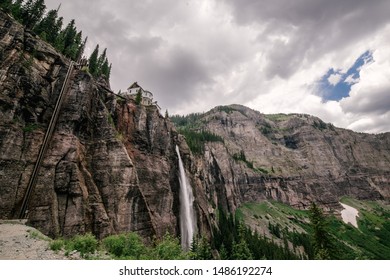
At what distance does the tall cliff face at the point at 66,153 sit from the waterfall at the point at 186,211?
12.4 metres

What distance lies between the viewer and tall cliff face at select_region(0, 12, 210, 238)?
27.5m

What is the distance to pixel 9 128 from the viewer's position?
1093 inches

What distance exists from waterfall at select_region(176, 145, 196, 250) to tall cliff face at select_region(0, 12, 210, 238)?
12414 mm

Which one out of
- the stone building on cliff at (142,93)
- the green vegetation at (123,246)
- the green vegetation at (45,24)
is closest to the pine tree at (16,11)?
the green vegetation at (45,24)

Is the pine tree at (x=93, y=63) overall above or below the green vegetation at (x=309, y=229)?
above

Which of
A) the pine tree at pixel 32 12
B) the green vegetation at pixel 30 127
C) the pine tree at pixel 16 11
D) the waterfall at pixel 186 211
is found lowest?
the waterfall at pixel 186 211

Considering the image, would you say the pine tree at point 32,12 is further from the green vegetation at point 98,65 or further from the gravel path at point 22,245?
the gravel path at point 22,245

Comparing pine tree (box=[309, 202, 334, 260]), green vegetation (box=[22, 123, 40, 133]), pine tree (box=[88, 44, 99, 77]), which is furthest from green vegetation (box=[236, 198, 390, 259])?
green vegetation (box=[22, 123, 40, 133])

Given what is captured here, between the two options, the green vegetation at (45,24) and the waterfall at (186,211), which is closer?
the green vegetation at (45,24)

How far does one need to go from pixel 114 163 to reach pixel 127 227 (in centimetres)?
1098

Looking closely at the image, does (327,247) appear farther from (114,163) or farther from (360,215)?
(360,215)

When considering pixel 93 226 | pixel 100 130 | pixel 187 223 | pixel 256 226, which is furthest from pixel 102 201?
pixel 256 226

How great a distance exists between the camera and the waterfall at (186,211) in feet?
197

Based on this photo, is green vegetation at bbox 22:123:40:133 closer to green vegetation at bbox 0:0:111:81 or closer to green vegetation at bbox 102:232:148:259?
green vegetation at bbox 102:232:148:259
